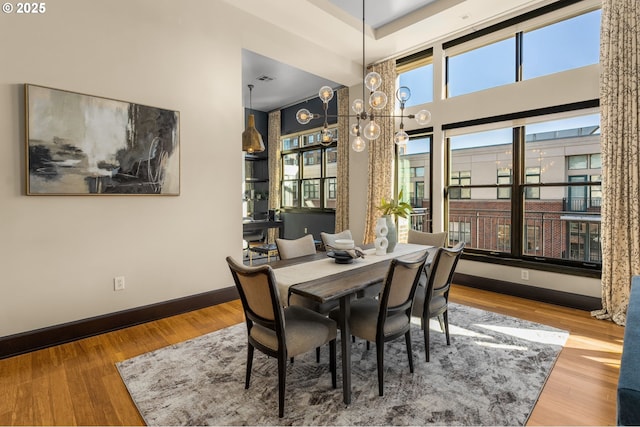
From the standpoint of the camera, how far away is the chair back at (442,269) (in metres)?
2.44

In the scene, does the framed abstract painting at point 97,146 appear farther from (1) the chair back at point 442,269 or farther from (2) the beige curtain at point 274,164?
(2) the beige curtain at point 274,164

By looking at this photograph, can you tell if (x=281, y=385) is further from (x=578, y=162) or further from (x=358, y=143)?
(x=578, y=162)

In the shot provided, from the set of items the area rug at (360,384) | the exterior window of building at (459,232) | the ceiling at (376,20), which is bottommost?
the area rug at (360,384)

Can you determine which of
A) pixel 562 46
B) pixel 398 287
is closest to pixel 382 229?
pixel 398 287

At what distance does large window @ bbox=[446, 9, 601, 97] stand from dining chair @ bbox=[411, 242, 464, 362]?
9.90 feet

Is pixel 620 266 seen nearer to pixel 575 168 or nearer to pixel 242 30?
pixel 575 168

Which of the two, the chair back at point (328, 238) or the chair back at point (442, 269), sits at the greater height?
the chair back at point (328, 238)

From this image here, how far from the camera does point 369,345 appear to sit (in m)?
2.83

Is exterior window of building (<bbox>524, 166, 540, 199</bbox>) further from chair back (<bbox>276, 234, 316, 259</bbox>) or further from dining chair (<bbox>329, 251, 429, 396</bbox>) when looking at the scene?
chair back (<bbox>276, 234, 316, 259</bbox>)

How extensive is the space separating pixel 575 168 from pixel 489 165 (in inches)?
38.9

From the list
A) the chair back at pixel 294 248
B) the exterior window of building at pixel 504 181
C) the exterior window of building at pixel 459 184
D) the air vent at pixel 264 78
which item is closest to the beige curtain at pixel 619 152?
the exterior window of building at pixel 504 181

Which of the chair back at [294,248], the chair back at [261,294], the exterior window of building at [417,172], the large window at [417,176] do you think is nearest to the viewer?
the chair back at [261,294]

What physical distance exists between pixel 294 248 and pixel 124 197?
179cm

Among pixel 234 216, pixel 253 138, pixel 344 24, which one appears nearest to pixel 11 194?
pixel 234 216
